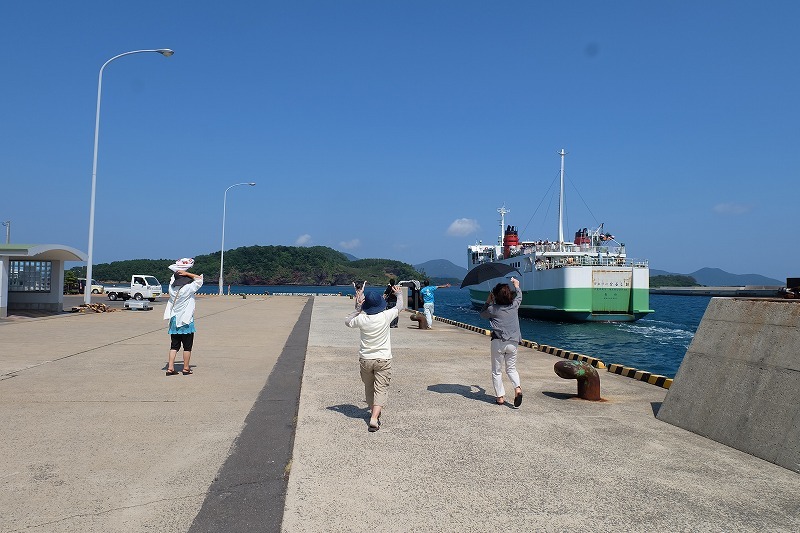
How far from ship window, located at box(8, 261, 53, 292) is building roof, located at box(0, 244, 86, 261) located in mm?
576

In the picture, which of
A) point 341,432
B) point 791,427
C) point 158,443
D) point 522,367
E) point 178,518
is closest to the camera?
point 178,518

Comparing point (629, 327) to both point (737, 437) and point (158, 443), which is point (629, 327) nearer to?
point (737, 437)

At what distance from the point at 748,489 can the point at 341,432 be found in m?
3.47

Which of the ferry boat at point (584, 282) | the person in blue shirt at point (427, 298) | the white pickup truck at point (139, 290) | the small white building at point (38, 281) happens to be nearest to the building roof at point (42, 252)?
the small white building at point (38, 281)

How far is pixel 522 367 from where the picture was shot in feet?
35.6

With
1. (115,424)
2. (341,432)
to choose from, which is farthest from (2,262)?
(341,432)

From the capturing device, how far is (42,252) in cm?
1958

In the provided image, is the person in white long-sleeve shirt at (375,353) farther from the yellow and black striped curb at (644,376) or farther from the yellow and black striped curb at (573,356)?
the yellow and black striped curb at (573,356)

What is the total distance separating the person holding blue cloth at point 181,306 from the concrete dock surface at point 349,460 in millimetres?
515

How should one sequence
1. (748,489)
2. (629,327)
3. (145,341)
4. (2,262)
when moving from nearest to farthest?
(748,489) → (145,341) → (2,262) → (629,327)

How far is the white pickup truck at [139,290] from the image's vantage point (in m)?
37.4

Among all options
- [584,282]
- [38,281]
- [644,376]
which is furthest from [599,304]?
[38,281]

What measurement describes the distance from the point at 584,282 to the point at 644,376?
2960 centimetres

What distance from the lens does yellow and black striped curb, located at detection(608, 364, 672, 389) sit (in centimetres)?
900
